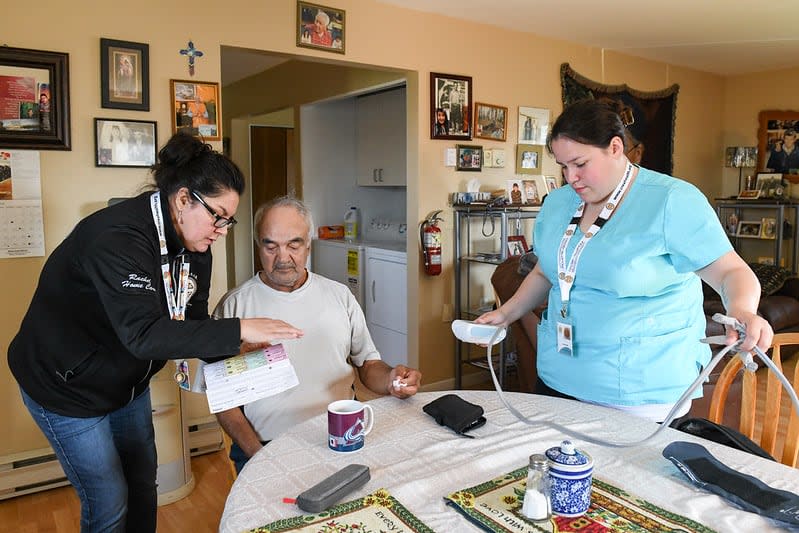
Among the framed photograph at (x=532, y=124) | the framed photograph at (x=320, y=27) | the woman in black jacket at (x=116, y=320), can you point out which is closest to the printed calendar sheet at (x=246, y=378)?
the woman in black jacket at (x=116, y=320)

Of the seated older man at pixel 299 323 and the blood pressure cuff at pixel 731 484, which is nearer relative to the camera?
the blood pressure cuff at pixel 731 484

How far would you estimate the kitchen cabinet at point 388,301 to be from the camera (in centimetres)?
426

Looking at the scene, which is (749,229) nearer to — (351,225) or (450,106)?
(450,106)

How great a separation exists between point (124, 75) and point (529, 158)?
8.86 ft

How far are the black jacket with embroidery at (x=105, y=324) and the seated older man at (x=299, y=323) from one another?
30cm

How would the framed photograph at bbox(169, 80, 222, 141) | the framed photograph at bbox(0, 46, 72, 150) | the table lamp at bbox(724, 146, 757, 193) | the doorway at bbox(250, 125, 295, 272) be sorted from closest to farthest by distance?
1. the framed photograph at bbox(0, 46, 72, 150)
2. the framed photograph at bbox(169, 80, 222, 141)
3. the table lamp at bbox(724, 146, 757, 193)
4. the doorway at bbox(250, 125, 295, 272)

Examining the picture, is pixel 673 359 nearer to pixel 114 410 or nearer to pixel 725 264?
pixel 725 264

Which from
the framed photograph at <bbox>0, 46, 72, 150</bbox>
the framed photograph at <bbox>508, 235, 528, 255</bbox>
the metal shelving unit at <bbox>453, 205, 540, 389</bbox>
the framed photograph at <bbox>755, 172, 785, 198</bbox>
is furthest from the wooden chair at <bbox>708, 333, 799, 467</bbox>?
the framed photograph at <bbox>755, 172, 785, 198</bbox>

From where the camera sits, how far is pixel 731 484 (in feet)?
3.66

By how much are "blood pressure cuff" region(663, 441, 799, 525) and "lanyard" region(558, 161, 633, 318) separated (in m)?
0.48

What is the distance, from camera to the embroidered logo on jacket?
51.3 inches

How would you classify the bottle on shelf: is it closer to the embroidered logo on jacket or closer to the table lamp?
the table lamp

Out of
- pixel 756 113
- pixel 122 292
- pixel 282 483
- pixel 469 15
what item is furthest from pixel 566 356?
pixel 756 113

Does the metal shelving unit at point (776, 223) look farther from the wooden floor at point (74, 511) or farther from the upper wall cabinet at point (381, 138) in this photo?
the wooden floor at point (74, 511)
